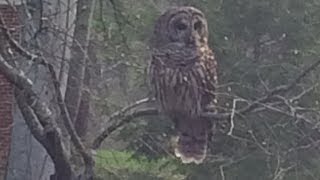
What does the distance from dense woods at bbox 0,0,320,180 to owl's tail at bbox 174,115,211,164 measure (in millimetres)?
165

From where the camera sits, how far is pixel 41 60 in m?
6.01

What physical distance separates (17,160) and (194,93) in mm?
5338

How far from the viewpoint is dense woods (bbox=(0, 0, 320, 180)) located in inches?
285

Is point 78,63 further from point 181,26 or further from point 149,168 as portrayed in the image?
point 149,168

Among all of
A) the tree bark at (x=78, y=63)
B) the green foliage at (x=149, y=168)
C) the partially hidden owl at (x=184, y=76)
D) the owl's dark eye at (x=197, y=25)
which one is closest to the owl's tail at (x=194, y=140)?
the partially hidden owl at (x=184, y=76)

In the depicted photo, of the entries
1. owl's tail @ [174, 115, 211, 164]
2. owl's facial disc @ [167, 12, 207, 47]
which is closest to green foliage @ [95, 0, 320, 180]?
owl's facial disc @ [167, 12, 207, 47]

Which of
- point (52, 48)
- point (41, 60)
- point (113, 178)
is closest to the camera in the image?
point (41, 60)

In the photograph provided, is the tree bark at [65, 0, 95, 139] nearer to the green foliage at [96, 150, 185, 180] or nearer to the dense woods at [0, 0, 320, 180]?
the dense woods at [0, 0, 320, 180]

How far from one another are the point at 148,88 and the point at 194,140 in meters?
2.30

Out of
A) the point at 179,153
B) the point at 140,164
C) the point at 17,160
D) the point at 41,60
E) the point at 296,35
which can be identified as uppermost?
the point at 41,60

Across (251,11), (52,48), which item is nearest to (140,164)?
(251,11)

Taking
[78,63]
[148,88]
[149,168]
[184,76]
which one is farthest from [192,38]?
[149,168]

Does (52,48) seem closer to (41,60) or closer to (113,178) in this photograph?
(41,60)

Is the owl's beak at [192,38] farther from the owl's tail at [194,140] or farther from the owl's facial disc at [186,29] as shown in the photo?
the owl's tail at [194,140]
